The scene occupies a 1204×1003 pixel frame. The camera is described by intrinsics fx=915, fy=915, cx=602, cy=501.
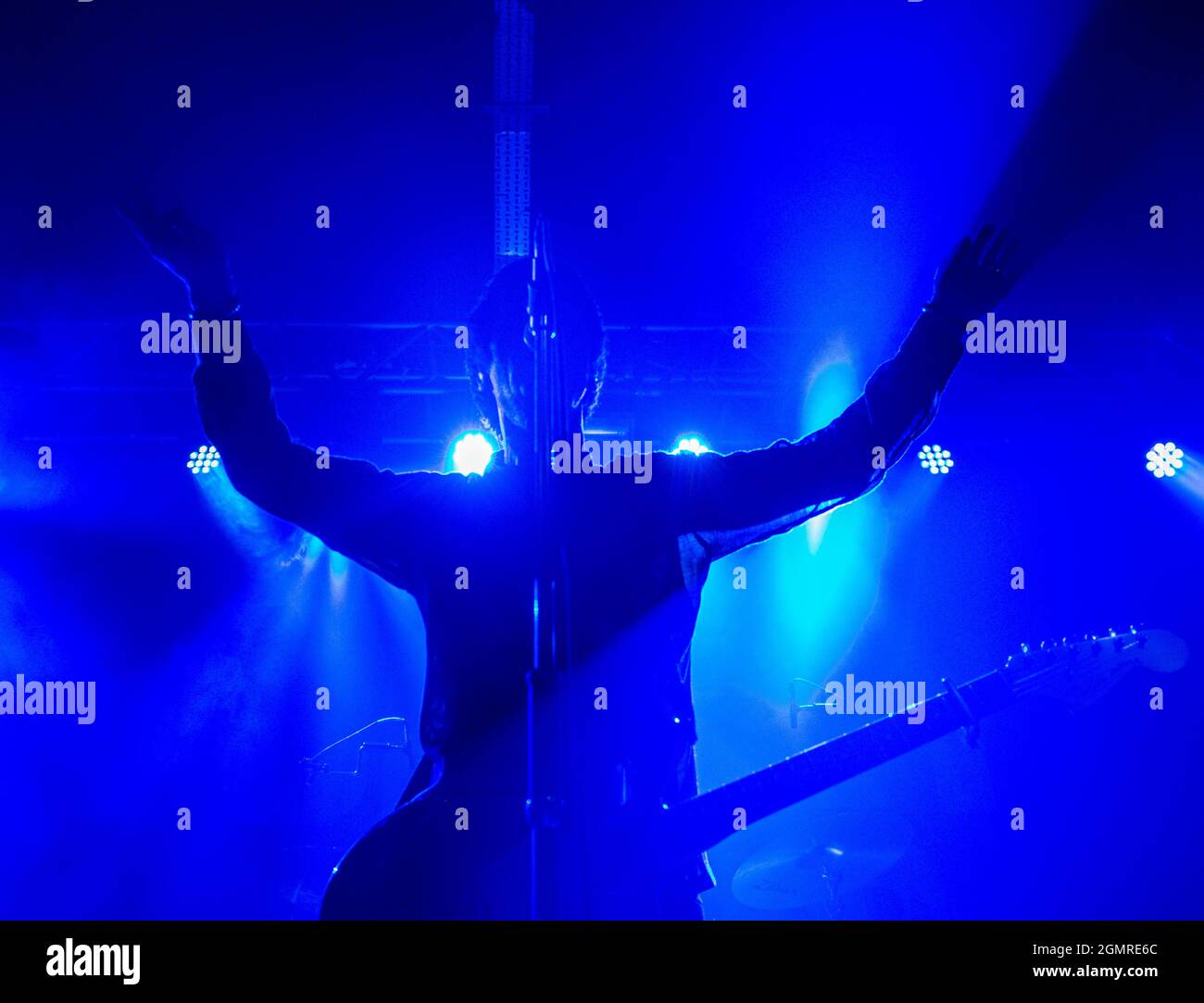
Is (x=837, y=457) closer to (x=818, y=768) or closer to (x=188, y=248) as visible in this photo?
(x=818, y=768)

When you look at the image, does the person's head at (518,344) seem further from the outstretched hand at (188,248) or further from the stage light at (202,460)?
the stage light at (202,460)

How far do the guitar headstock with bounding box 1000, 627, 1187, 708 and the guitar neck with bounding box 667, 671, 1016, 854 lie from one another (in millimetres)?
70

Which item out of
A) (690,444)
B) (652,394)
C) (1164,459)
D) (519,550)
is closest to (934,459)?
(1164,459)

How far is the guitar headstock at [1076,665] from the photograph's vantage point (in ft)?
6.95

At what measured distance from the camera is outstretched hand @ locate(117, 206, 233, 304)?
5.44ft

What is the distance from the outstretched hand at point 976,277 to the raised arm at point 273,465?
104cm

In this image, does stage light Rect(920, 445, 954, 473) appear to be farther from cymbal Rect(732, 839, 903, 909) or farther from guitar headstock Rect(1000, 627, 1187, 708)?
guitar headstock Rect(1000, 627, 1187, 708)

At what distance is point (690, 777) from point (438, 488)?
70 cm

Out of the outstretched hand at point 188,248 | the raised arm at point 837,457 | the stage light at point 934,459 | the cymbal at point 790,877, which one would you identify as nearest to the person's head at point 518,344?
the raised arm at point 837,457

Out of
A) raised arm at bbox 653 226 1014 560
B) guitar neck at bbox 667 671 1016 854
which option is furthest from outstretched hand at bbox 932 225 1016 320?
guitar neck at bbox 667 671 1016 854

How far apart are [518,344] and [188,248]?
2.04 feet
